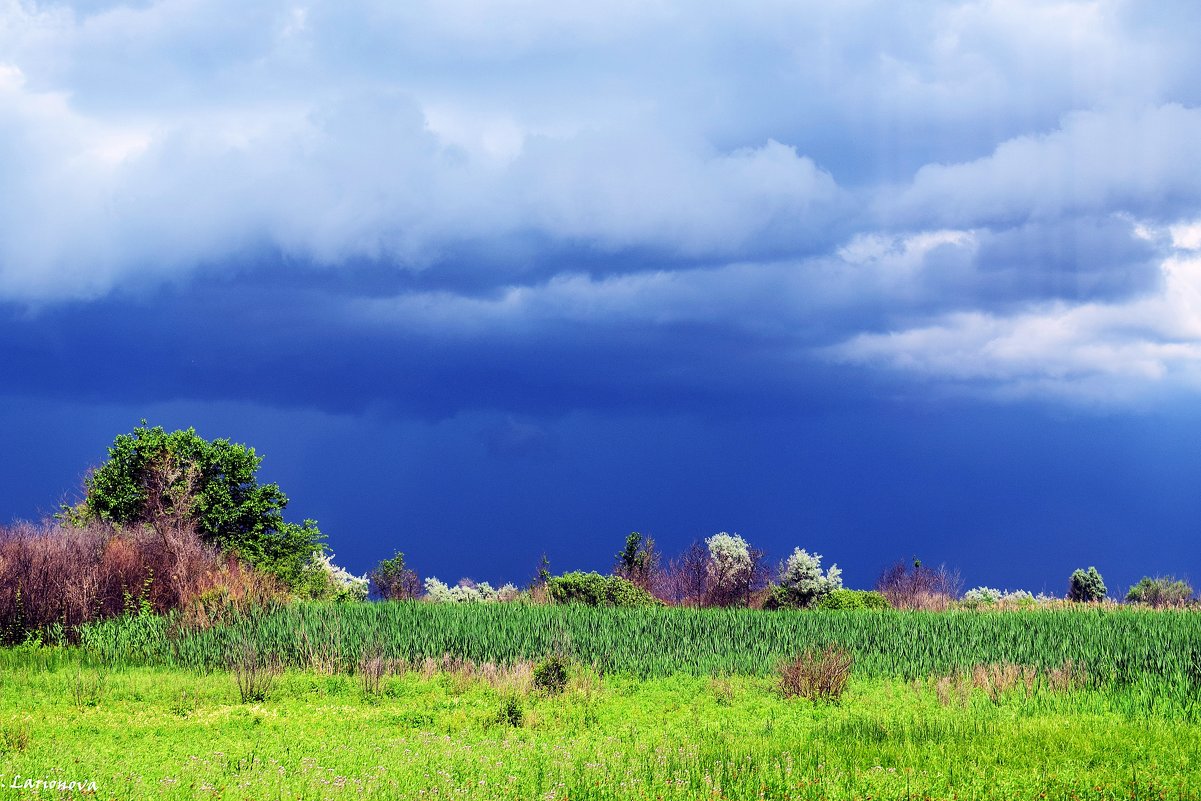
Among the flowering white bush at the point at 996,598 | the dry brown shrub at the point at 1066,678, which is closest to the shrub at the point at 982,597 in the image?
the flowering white bush at the point at 996,598

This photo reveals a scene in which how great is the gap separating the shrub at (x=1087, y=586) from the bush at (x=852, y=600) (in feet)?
48.4

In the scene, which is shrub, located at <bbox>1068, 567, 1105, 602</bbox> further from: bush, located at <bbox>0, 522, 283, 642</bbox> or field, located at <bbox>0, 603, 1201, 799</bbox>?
bush, located at <bbox>0, 522, 283, 642</bbox>

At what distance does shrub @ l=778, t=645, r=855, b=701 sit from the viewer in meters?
16.5

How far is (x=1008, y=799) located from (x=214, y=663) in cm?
1643

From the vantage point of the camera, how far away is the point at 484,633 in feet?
69.4

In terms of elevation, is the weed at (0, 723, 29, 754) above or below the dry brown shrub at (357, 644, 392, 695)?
below

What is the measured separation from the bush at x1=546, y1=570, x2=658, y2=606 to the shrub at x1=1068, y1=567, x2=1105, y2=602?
856 inches

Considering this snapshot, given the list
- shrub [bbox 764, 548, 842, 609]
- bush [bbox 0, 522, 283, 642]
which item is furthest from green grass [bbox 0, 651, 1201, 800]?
shrub [bbox 764, 548, 842, 609]

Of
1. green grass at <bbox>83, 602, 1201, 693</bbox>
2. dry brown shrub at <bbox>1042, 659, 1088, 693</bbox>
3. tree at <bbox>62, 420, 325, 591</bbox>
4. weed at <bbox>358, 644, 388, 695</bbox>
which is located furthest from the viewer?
tree at <bbox>62, 420, 325, 591</bbox>

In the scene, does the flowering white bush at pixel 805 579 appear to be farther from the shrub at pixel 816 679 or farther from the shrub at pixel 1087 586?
the shrub at pixel 816 679

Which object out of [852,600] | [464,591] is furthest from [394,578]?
[852,600]

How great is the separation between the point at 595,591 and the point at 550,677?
1507cm

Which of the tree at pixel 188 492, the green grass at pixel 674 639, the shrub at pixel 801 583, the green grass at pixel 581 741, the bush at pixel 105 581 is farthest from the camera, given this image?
the shrub at pixel 801 583

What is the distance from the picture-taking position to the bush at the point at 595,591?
105 ft
